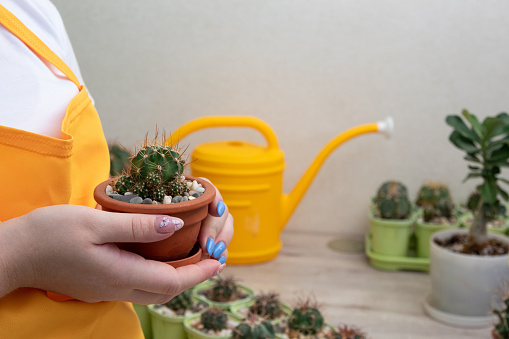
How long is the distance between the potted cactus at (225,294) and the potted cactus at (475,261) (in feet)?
1.52

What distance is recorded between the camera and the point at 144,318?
1.33 m

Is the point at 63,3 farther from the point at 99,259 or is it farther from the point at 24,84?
the point at 99,259

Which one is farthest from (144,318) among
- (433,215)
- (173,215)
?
(433,215)

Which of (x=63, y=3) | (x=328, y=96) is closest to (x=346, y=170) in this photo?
(x=328, y=96)

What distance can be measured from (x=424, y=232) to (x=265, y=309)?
0.65m

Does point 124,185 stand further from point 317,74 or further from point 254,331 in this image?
point 317,74

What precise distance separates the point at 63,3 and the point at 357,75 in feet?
3.26

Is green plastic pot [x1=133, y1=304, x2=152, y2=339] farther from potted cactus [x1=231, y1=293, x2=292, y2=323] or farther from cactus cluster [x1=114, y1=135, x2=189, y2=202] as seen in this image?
cactus cluster [x1=114, y1=135, x2=189, y2=202]

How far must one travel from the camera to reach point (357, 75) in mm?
1833

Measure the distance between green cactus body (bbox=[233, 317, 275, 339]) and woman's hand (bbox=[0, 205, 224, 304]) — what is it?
0.55 meters

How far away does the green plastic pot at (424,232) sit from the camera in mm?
1689

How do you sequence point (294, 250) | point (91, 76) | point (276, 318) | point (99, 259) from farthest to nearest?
point (91, 76)
point (294, 250)
point (276, 318)
point (99, 259)

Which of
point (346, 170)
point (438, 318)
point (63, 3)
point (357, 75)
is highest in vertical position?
point (63, 3)

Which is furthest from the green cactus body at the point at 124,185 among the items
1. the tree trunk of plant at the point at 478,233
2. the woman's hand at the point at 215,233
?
the tree trunk of plant at the point at 478,233
